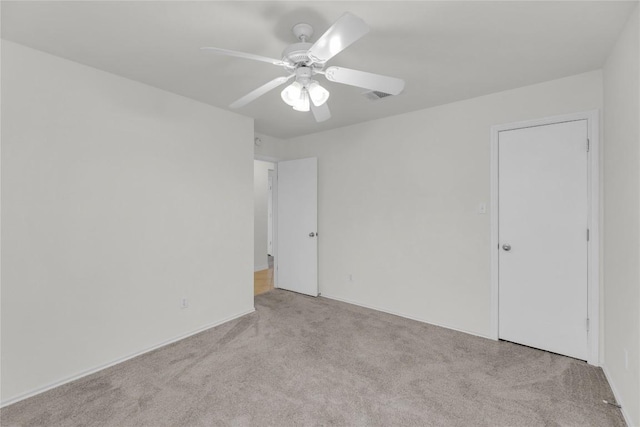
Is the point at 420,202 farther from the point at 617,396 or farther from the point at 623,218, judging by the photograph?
the point at 617,396

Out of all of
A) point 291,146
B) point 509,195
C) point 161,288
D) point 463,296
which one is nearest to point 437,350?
point 463,296

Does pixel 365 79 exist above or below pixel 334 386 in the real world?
above

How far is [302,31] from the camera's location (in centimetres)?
177

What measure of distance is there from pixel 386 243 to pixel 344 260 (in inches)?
27.1

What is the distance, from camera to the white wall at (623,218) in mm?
1639

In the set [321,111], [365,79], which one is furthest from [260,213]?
[365,79]

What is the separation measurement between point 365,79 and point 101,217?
7.62ft

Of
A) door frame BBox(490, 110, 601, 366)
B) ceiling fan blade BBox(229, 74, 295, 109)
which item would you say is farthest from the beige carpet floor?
ceiling fan blade BBox(229, 74, 295, 109)

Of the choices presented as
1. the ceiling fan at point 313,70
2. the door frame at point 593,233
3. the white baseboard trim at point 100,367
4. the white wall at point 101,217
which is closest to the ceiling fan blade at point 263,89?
the ceiling fan at point 313,70

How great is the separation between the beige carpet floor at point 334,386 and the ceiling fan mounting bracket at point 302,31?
93.9 inches

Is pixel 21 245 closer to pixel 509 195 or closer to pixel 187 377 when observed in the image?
pixel 187 377

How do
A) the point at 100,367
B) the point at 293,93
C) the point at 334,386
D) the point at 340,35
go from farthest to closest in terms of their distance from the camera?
the point at 100,367, the point at 334,386, the point at 293,93, the point at 340,35

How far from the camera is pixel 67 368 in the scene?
7.19ft

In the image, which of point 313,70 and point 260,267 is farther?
point 260,267
